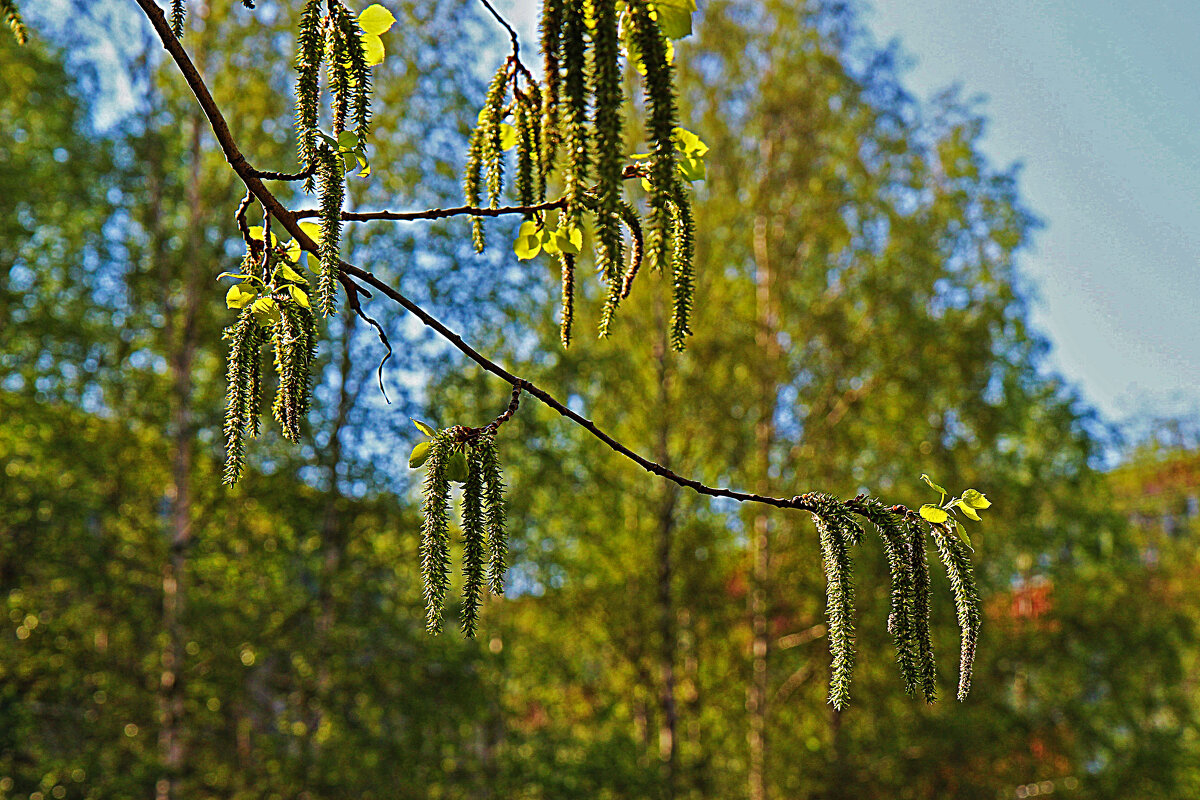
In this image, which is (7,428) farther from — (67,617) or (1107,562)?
(1107,562)

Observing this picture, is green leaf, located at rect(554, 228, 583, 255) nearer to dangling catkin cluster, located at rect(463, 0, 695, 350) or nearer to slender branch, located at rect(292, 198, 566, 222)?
slender branch, located at rect(292, 198, 566, 222)

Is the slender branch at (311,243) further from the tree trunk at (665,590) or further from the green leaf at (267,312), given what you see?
the tree trunk at (665,590)

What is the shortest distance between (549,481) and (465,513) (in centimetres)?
570

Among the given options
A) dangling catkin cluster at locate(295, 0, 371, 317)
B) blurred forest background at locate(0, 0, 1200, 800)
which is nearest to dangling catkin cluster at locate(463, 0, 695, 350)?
dangling catkin cluster at locate(295, 0, 371, 317)

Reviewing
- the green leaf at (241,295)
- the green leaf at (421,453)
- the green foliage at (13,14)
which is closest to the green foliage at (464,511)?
the green leaf at (421,453)

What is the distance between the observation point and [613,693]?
8070mm

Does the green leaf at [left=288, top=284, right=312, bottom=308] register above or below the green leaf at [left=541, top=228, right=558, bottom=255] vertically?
below

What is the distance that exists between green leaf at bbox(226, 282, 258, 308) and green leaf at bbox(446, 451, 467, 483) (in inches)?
14.7

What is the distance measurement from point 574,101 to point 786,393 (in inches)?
290

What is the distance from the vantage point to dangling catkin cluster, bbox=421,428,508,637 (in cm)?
108

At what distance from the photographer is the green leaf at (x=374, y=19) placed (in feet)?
4.04

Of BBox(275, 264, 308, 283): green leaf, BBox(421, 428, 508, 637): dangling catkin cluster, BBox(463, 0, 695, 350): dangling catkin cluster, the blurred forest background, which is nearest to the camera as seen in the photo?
BBox(463, 0, 695, 350): dangling catkin cluster

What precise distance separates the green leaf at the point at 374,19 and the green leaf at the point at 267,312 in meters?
0.36

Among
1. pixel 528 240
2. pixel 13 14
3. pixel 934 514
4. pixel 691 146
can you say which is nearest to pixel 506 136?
pixel 528 240
